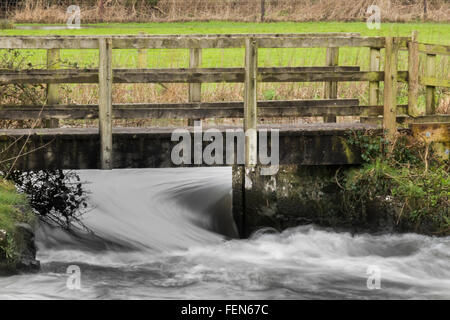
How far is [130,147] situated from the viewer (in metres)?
14.0

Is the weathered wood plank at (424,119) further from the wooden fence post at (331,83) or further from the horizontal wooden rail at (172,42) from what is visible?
the wooden fence post at (331,83)

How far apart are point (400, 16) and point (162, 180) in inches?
916

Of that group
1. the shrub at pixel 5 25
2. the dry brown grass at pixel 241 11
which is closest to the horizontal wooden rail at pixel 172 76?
the shrub at pixel 5 25

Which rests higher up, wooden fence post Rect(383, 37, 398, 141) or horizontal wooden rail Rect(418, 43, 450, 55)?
horizontal wooden rail Rect(418, 43, 450, 55)

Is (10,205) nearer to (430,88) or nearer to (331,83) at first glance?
(331,83)

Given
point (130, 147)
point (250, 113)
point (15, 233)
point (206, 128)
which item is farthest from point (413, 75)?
point (15, 233)

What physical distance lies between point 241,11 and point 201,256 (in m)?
26.3

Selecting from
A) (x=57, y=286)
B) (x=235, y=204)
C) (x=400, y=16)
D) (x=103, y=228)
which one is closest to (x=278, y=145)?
(x=235, y=204)

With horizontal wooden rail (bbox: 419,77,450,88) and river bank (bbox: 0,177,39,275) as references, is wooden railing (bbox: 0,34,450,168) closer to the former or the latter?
horizontal wooden rail (bbox: 419,77,450,88)

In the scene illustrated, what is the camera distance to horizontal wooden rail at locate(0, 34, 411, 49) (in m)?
13.6

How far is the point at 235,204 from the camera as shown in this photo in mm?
15305

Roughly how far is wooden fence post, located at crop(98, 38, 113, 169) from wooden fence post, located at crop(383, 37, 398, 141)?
3.71m

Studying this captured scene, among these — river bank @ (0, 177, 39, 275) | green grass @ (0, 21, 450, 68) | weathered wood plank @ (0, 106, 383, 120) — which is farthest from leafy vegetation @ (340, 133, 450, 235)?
green grass @ (0, 21, 450, 68)
